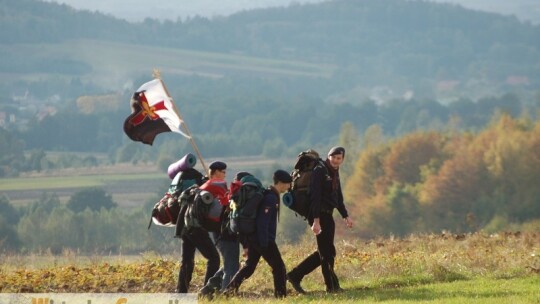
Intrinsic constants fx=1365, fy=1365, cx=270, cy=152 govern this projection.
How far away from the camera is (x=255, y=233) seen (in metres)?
15.2

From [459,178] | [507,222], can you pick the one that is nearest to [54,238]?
[459,178]

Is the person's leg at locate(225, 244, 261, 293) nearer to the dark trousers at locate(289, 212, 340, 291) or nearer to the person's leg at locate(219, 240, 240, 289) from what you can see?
the person's leg at locate(219, 240, 240, 289)

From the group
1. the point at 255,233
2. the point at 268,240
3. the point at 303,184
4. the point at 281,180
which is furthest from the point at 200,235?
the point at 303,184

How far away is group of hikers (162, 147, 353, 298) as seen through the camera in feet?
49.6

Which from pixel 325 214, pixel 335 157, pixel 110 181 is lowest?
pixel 110 181

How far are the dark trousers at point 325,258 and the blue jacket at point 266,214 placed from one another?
736mm

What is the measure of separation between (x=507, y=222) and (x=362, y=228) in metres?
→ 24.0

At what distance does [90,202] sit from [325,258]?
11939 centimetres

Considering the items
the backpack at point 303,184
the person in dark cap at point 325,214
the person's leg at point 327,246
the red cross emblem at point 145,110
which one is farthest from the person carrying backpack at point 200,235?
the red cross emblem at point 145,110

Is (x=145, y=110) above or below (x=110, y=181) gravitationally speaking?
above

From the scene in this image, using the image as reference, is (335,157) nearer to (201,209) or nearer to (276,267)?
(276,267)

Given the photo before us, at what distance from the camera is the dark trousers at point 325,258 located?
1585 centimetres

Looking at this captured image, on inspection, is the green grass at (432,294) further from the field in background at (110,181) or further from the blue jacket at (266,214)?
the field in background at (110,181)

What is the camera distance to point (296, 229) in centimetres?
10419
